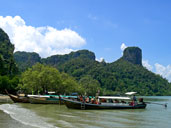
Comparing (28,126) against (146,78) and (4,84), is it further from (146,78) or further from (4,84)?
(146,78)

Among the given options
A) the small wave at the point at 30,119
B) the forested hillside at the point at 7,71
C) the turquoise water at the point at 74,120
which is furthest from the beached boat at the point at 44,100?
the forested hillside at the point at 7,71

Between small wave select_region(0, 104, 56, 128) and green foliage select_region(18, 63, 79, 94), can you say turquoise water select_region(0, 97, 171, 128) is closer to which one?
small wave select_region(0, 104, 56, 128)

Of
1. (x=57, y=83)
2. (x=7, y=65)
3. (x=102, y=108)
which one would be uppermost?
(x=7, y=65)

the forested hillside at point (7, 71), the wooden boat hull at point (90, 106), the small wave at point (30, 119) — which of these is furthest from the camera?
the forested hillside at point (7, 71)

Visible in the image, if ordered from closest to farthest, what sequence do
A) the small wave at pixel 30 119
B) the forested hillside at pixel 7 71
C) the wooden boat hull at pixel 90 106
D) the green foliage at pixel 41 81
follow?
the small wave at pixel 30 119
the wooden boat hull at pixel 90 106
the green foliage at pixel 41 81
the forested hillside at pixel 7 71

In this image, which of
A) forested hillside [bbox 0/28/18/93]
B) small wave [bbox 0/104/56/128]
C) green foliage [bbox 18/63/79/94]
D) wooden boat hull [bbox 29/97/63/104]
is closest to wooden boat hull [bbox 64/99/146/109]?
small wave [bbox 0/104/56/128]

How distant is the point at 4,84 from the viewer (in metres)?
62.9

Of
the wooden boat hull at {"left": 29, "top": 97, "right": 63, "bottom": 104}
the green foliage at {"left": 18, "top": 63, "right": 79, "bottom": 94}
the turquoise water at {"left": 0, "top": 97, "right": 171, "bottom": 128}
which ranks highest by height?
the green foliage at {"left": 18, "top": 63, "right": 79, "bottom": 94}

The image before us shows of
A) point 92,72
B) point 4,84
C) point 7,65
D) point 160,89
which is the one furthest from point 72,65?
point 4,84

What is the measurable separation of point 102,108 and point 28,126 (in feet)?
56.0

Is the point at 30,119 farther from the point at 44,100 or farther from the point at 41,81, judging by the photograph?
the point at 41,81

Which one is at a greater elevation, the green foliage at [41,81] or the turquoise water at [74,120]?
the green foliage at [41,81]

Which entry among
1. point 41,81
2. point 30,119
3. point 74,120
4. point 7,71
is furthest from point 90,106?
point 7,71

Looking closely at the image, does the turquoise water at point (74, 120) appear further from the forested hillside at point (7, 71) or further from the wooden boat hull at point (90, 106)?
the forested hillside at point (7, 71)
